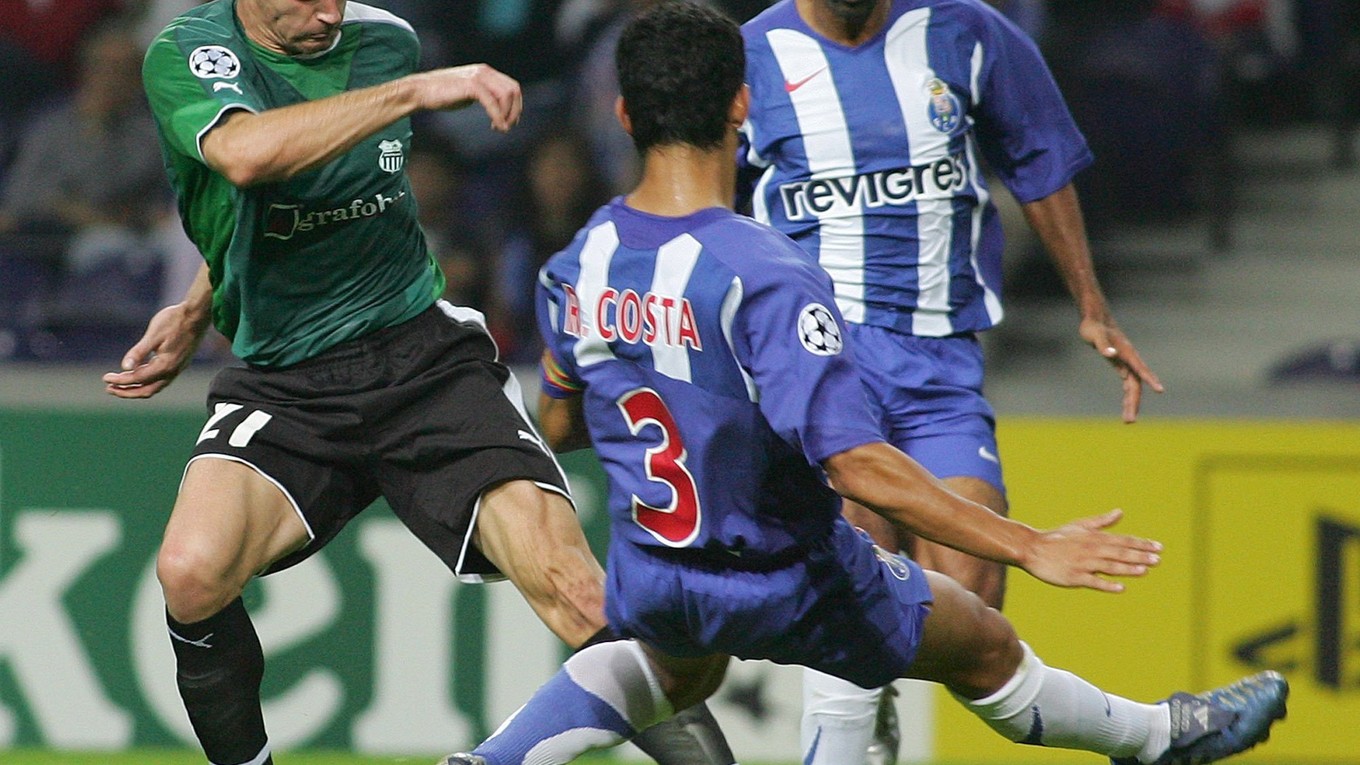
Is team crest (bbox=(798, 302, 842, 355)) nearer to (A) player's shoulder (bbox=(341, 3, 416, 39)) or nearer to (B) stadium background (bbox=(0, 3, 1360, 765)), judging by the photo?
(A) player's shoulder (bbox=(341, 3, 416, 39))

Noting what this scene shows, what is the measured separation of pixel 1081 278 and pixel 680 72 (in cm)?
169

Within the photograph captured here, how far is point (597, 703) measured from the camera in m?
3.71

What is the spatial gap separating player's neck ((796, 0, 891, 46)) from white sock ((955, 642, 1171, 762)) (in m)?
1.54

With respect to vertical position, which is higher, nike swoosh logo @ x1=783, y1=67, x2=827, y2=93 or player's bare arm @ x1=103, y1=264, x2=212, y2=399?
nike swoosh logo @ x1=783, y1=67, x2=827, y2=93

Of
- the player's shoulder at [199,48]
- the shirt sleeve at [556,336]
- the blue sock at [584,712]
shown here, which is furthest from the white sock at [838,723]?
the player's shoulder at [199,48]

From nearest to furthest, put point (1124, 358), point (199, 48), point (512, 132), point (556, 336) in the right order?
point (556, 336)
point (199, 48)
point (1124, 358)
point (512, 132)

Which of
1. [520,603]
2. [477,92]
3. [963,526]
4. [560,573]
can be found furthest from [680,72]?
[520,603]

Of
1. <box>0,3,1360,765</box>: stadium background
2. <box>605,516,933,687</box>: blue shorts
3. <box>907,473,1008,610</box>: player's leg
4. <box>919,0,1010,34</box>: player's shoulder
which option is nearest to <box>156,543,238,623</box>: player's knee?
<box>605,516,933,687</box>: blue shorts

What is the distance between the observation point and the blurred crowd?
715 centimetres

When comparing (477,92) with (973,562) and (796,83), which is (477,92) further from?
(973,562)

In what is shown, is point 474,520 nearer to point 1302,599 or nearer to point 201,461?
point 201,461

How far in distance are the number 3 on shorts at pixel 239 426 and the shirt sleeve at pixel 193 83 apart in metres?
0.59

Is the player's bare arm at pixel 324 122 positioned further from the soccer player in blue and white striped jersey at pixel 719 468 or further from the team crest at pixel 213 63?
the soccer player in blue and white striped jersey at pixel 719 468

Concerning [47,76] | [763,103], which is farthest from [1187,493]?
[47,76]
